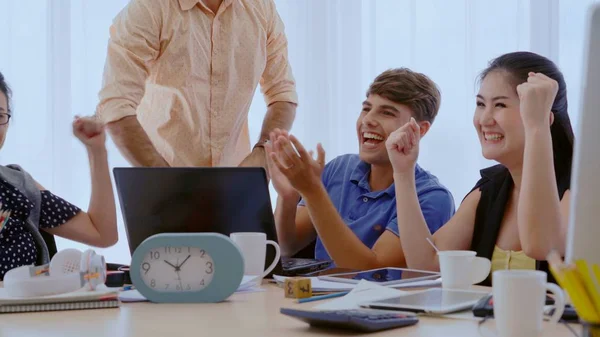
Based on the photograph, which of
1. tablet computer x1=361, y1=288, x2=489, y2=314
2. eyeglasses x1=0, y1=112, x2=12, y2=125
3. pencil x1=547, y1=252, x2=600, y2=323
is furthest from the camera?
eyeglasses x1=0, y1=112, x2=12, y2=125

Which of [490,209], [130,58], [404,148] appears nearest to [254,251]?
[404,148]

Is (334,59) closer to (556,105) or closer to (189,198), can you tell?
(556,105)

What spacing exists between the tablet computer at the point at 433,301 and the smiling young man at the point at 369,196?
0.63 m

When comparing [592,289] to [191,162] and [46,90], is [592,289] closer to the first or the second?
[191,162]

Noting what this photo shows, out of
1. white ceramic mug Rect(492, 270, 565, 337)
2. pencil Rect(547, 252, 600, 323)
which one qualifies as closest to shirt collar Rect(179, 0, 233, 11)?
white ceramic mug Rect(492, 270, 565, 337)

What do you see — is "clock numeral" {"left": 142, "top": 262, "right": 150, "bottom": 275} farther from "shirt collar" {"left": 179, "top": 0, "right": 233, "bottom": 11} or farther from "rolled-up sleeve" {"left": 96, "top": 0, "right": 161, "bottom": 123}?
"shirt collar" {"left": 179, "top": 0, "right": 233, "bottom": 11}

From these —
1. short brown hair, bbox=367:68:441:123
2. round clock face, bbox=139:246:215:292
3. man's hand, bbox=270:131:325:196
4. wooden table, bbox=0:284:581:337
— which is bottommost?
wooden table, bbox=0:284:581:337

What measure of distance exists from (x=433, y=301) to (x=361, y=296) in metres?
0.13

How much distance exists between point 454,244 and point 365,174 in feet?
1.58

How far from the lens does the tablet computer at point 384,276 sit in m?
1.55

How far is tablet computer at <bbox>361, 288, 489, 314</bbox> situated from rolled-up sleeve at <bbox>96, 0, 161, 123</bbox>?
141 centimetres

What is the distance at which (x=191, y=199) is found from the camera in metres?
1.67

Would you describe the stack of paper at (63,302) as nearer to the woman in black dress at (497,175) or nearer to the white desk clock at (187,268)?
the white desk clock at (187,268)

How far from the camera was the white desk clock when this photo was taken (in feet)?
4.61
